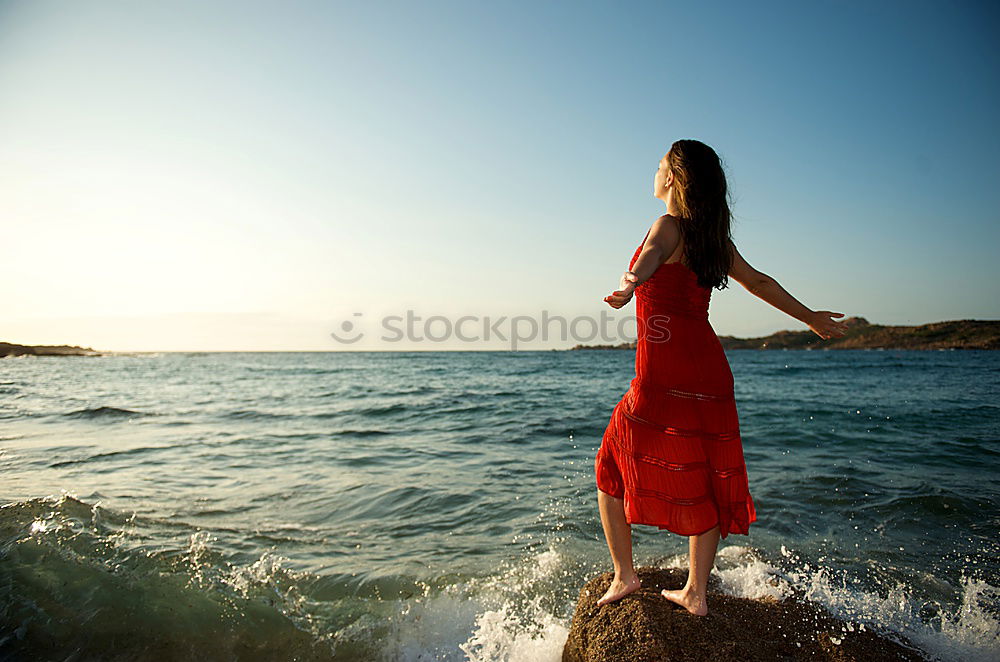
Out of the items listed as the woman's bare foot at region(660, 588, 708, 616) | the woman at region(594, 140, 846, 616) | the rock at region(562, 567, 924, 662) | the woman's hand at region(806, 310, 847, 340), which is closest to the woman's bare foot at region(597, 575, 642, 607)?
the rock at region(562, 567, 924, 662)

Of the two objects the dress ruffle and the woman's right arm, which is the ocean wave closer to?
the dress ruffle

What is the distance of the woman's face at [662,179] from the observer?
2797mm

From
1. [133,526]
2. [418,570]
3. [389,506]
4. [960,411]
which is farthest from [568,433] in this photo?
[960,411]

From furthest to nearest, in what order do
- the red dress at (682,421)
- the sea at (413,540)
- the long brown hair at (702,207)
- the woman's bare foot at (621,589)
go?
the sea at (413,540) < the woman's bare foot at (621,589) < the red dress at (682,421) < the long brown hair at (702,207)

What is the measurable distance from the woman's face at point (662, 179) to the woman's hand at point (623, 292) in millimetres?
651

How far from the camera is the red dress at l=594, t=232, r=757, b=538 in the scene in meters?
2.77

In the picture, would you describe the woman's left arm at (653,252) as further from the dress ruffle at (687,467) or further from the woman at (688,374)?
the dress ruffle at (687,467)

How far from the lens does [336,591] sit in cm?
461

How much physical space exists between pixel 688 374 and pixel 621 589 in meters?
1.36

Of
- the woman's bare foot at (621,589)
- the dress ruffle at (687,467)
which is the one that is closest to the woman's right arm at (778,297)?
the dress ruffle at (687,467)

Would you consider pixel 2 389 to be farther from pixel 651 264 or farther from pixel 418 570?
pixel 651 264

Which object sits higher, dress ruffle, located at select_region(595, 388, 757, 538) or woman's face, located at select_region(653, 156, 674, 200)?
woman's face, located at select_region(653, 156, 674, 200)

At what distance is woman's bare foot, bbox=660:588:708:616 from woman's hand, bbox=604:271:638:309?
5.96ft

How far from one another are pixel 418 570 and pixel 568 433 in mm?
7229
